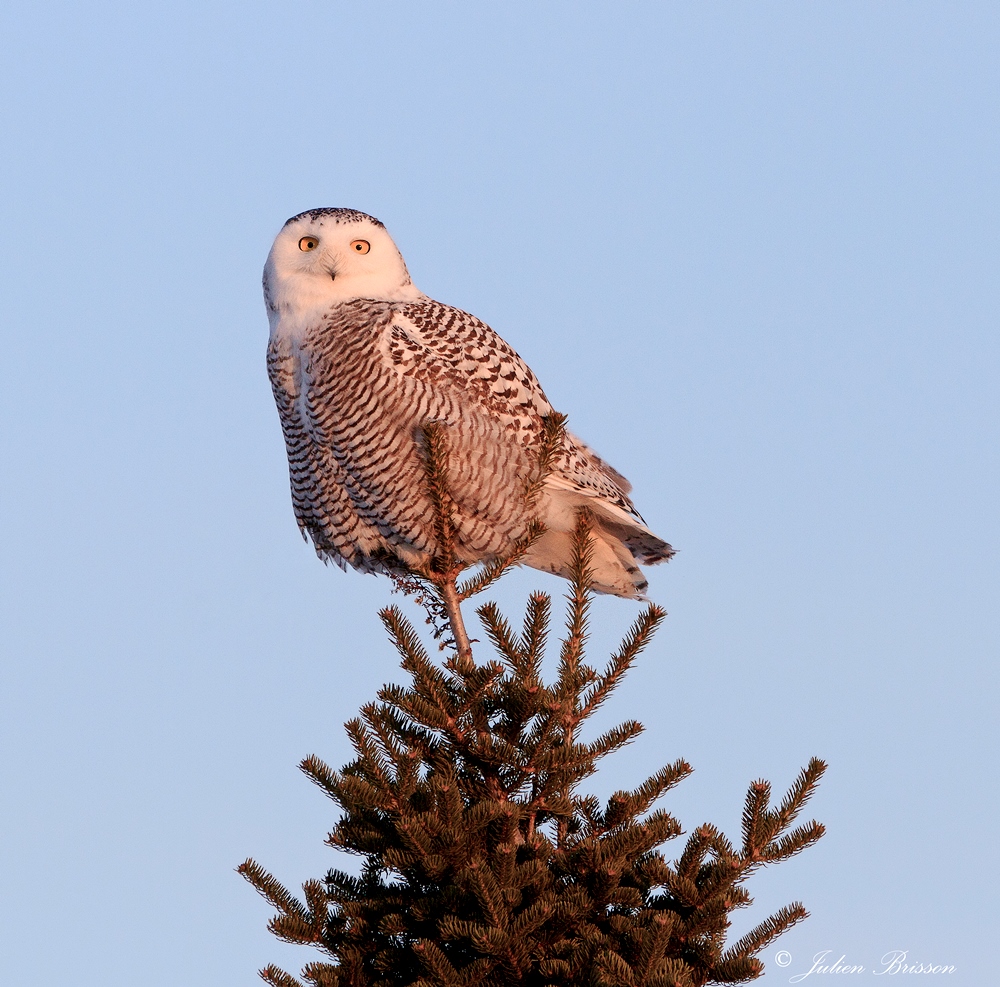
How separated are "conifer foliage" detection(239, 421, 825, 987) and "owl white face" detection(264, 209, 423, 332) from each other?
2.24 metres

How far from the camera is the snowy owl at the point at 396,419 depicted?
582 centimetres

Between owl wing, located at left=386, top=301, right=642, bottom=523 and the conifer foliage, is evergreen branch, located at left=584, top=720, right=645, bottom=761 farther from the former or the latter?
owl wing, located at left=386, top=301, right=642, bottom=523

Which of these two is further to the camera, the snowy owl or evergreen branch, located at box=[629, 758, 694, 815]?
the snowy owl

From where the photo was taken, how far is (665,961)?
3699 millimetres

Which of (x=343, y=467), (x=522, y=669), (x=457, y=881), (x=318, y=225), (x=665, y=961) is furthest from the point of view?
(x=318, y=225)

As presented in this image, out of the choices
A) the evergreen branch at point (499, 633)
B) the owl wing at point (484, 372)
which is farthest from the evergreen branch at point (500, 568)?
the owl wing at point (484, 372)

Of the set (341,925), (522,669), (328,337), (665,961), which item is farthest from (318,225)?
(665,961)

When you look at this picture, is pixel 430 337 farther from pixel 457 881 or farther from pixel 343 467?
pixel 457 881

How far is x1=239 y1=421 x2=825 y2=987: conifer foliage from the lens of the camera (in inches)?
154

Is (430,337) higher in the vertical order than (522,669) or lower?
higher

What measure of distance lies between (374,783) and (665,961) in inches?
43.0

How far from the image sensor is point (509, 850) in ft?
13.1

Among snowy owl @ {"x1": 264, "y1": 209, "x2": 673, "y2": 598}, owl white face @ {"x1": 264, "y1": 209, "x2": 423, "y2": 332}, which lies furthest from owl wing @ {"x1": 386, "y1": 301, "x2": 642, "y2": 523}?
owl white face @ {"x1": 264, "y1": 209, "x2": 423, "y2": 332}

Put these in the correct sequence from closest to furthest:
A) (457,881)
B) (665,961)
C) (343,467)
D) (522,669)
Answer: (665,961)
(457,881)
(522,669)
(343,467)
